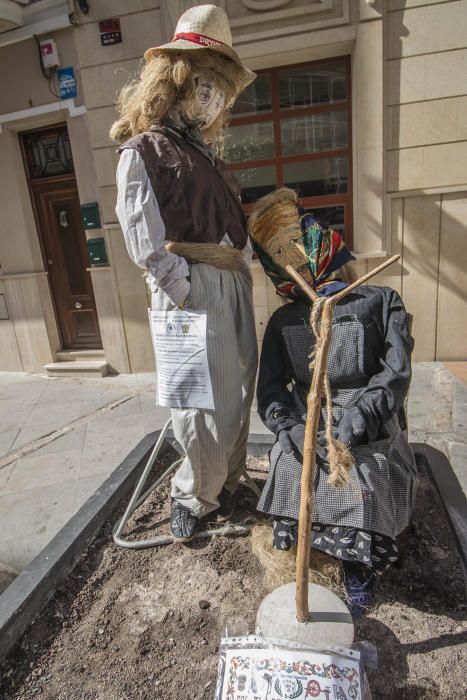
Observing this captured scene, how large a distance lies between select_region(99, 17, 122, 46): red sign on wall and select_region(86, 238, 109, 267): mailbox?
177cm

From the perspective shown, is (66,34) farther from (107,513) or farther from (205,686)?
(205,686)

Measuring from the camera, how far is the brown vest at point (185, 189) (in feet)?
5.26

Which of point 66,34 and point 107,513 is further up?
point 66,34

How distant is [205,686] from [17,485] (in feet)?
6.87

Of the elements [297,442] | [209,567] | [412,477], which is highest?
[297,442]

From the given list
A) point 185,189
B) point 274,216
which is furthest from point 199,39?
point 274,216

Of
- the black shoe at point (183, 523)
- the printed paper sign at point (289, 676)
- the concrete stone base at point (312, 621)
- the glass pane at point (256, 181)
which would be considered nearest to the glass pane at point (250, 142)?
the glass pane at point (256, 181)

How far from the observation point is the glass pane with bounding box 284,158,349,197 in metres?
4.36

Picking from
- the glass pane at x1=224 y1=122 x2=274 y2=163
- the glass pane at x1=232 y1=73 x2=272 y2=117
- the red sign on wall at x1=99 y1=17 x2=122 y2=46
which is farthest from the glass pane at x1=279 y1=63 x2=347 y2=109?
the red sign on wall at x1=99 y1=17 x2=122 y2=46

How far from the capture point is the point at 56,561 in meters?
1.76

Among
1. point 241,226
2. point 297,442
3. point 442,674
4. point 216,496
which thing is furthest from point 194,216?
point 442,674

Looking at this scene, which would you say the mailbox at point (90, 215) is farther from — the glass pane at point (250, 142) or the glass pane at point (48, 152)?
the glass pane at point (250, 142)

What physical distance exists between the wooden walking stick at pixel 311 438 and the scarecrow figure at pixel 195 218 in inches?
20.9

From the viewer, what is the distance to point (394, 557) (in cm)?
151
